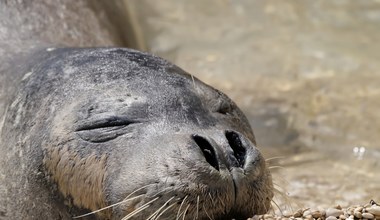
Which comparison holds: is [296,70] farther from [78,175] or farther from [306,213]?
[78,175]

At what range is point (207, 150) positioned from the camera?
9.72 feet

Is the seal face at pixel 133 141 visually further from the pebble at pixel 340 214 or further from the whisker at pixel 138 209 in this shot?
the pebble at pixel 340 214

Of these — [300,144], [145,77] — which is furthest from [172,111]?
[300,144]

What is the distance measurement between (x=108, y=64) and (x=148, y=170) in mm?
644

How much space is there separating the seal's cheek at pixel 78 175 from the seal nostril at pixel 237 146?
0.42 m

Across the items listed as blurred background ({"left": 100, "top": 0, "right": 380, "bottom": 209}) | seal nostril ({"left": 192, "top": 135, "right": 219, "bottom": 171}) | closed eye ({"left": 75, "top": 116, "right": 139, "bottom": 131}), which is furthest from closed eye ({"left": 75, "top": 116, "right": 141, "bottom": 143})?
blurred background ({"left": 100, "top": 0, "right": 380, "bottom": 209})

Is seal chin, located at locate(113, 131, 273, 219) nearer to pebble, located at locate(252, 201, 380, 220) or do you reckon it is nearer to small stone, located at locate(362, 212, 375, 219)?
pebble, located at locate(252, 201, 380, 220)

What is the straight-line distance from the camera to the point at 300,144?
212 inches

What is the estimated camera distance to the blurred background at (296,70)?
16.5 ft

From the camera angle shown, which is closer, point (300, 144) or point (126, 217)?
point (126, 217)

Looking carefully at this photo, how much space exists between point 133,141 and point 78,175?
8.9 inches

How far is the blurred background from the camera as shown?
16.5 ft

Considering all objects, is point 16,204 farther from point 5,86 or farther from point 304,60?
point 304,60

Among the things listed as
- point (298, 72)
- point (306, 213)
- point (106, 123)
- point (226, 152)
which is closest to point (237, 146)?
point (226, 152)
